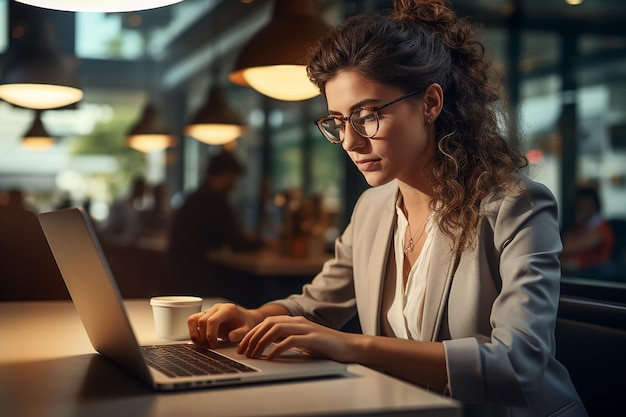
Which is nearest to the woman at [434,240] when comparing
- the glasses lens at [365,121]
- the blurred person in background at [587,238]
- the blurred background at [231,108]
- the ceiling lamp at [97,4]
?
the glasses lens at [365,121]

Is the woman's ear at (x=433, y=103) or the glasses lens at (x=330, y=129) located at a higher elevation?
the woman's ear at (x=433, y=103)

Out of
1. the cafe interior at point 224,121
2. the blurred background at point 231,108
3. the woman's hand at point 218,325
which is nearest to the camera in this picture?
the woman's hand at point 218,325

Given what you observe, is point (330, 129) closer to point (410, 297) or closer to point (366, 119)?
point (366, 119)

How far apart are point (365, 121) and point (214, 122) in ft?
11.4

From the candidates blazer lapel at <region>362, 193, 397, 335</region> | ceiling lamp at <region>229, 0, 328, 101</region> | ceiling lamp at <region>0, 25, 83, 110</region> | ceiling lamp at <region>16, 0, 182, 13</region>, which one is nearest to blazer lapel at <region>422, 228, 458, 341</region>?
blazer lapel at <region>362, 193, 397, 335</region>

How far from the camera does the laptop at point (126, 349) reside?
109 cm

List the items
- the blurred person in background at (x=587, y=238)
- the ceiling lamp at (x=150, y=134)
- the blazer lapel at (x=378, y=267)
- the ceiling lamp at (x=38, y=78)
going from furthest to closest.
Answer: the blurred person in background at (x=587, y=238)
the ceiling lamp at (x=150, y=134)
the ceiling lamp at (x=38, y=78)
the blazer lapel at (x=378, y=267)

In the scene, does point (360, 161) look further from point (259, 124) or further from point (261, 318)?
point (259, 124)

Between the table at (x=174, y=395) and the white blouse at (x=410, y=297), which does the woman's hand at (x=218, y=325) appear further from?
the white blouse at (x=410, y=297)

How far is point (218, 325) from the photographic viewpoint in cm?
144

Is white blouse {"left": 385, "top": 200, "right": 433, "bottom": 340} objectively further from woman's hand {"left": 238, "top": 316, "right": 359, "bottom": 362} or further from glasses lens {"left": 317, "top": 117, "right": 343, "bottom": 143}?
woman's hand {"left": 238, "top": 316, "right": 359, "bottom": 362}

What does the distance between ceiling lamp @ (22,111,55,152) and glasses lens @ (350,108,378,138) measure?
326 cm

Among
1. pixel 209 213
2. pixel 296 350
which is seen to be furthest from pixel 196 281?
pixel 296 350

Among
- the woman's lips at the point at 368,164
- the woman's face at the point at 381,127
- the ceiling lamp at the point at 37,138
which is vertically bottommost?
the woman's lips at the point at 368,164
